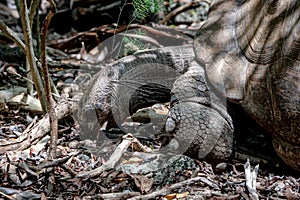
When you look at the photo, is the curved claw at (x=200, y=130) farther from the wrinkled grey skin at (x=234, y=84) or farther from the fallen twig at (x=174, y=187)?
the fallen twig at (x=174, y=187)

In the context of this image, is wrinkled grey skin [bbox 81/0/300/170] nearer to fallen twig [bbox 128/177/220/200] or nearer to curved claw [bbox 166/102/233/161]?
curved claw [bbox 166/102/233/161]

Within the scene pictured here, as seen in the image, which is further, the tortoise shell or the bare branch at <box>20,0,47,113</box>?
the bare branch at <box>20,0,47,113</box>

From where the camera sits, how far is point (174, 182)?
280cm

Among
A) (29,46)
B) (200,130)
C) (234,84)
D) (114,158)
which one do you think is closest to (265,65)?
(234,84)

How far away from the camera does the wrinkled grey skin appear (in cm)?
Result: 287

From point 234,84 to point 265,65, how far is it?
231mm

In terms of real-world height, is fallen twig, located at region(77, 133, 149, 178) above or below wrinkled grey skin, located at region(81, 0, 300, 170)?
below

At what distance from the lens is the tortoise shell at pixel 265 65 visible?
283 cm

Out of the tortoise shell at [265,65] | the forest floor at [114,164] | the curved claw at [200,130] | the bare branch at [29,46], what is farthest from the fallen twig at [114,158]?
the bare branch at [29,46]

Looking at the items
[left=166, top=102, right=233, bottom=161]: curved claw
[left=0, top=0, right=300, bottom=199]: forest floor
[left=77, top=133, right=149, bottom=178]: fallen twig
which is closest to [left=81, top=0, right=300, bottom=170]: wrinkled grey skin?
[left=166, top=102, right=233, bottom=161]: curved claw

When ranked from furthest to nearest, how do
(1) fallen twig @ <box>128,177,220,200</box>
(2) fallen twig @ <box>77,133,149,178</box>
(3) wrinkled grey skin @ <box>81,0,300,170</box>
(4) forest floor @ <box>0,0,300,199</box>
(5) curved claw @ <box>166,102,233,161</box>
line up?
(5) curved claw @ <box>166,102,233,161</box> < (3) wrinkled grey skin @ <box>81,0,300,170</box> < (2) fallen twig @ <box>77,133,149,178</box> < (4) forest floor @ <box>0,0,300,199</box> < (1) fallen twig @ <box>128,177,220,200</box>

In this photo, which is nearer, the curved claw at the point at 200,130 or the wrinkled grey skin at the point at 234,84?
the wrinkled grey skin at the point at 234,84

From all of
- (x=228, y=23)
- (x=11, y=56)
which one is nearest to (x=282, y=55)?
(x=228, y=23)

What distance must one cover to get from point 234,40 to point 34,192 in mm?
1672
